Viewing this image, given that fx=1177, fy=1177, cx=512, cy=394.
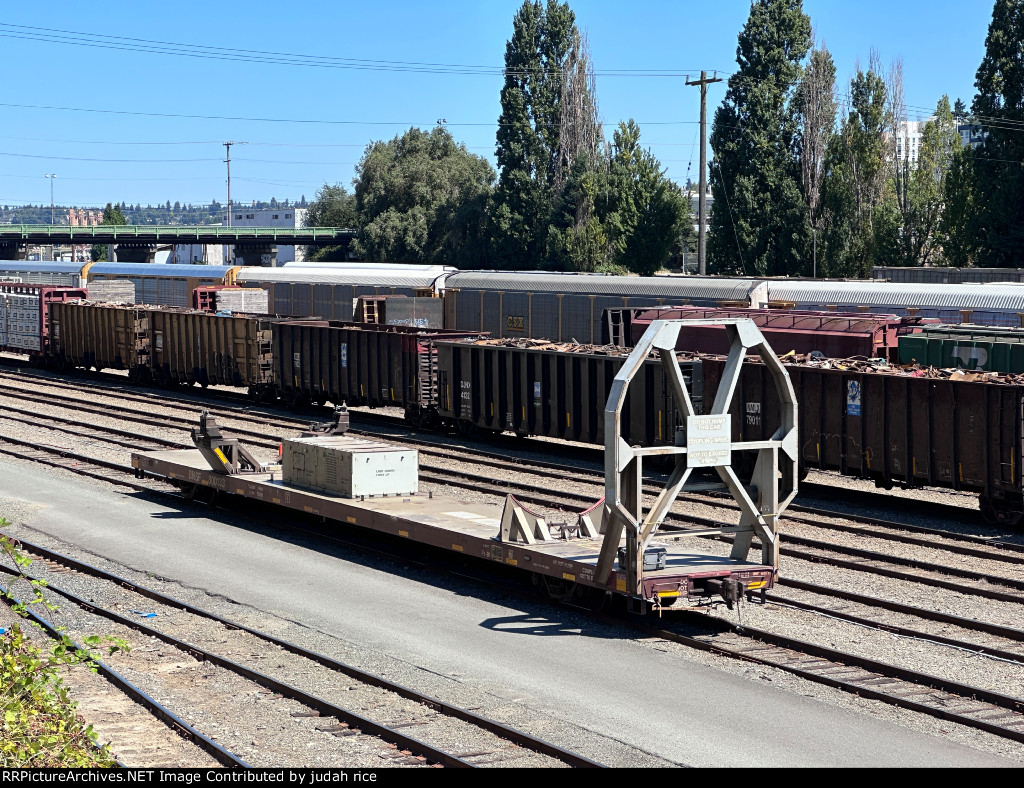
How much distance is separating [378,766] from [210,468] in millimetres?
12362

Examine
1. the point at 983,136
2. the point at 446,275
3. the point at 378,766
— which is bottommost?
the point at 378,766

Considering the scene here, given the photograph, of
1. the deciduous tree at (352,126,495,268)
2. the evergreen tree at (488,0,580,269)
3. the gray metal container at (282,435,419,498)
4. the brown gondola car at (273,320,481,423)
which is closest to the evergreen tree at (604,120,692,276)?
the evergreen tree at (488,0,580,269)

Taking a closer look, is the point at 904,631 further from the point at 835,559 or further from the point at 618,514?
the point at 618,514

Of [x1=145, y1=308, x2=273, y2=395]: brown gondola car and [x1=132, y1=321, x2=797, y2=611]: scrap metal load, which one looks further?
[x1=145, y1=308, x2=273, y2=395]: brown gondola car

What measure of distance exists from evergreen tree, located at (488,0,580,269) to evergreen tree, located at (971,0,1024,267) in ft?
98.7

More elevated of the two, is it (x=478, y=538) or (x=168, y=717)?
(x=478, y=538)

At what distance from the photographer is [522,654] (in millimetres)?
12984

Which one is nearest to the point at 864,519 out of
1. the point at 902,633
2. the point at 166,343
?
the point at 902,633

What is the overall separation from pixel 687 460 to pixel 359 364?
2086 cm

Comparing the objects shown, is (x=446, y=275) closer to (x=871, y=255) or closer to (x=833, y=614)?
(x=871, y=255)

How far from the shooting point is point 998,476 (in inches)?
772

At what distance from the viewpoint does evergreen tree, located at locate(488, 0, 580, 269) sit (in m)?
80.9

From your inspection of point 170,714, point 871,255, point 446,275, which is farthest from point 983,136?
point 170,714

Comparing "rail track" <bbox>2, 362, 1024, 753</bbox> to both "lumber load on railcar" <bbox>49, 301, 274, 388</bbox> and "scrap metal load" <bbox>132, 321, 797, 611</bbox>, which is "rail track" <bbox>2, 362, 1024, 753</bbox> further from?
"lumber load on railcar" <bbox>49, 301, 274, 388</bbox>
